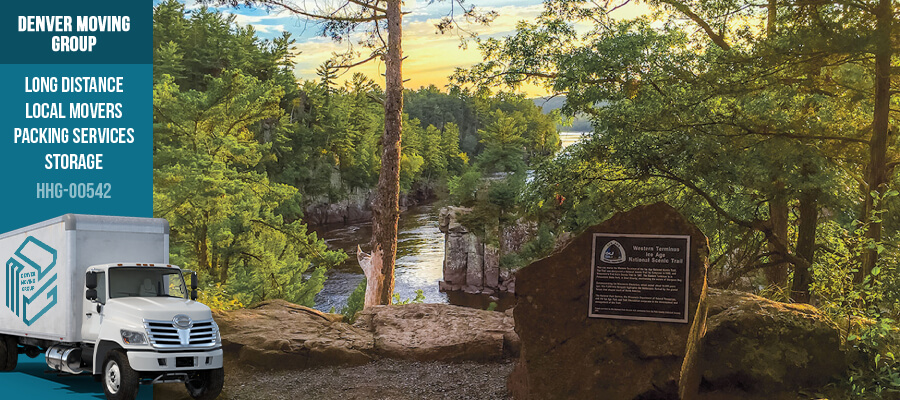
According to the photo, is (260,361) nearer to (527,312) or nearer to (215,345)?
(215,345)

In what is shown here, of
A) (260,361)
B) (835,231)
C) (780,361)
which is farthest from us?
(835,231)

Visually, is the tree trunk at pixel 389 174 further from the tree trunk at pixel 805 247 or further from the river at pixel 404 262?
the river at pixel 404 262

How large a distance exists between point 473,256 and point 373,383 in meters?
41.0

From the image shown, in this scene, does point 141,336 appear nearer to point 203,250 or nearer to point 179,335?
point 179,335

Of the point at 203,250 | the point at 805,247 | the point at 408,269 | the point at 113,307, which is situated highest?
the point at 805,247

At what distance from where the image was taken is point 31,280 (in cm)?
1151

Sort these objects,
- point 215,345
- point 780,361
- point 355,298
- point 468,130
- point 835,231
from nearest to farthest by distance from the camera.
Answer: point 780,361
point 215,345
point 835,231
point 355,298
point 468,130

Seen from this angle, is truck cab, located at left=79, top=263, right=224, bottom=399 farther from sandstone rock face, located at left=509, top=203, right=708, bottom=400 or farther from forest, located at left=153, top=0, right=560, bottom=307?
forest, located at left=153, top=0, right=560, bottom=307

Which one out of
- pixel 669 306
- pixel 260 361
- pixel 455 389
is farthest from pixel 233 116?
pixel 669 306

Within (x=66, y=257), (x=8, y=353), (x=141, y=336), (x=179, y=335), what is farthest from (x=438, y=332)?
(x=8, y=353)

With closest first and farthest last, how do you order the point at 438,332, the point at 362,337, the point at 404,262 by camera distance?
1. the point at 362,337
2. the point at 438,332
3. the point at 404,262

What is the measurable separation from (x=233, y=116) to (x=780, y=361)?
25846 millimetres

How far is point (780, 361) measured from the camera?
9.25 m

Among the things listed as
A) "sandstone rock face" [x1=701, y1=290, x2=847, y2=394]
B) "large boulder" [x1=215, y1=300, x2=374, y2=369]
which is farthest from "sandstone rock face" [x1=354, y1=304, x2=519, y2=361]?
"sandstone rock face" [x1=701, y1=290, x2=847, y2=394]
